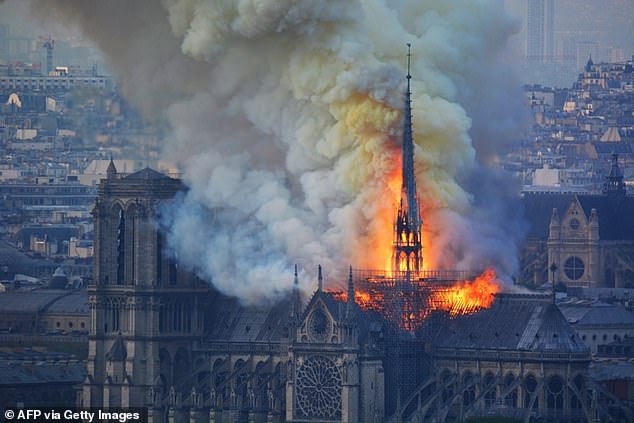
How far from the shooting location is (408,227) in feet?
481

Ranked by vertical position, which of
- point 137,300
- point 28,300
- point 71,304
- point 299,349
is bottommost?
point 299,349

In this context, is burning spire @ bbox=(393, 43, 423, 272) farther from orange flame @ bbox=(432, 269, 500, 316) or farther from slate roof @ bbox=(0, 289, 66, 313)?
slate roof @ bbox=(0, 289, 66, 313)

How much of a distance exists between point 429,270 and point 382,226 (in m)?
2.32

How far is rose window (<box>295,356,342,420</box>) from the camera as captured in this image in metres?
146

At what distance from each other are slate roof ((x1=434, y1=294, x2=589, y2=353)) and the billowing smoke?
7.76 ft

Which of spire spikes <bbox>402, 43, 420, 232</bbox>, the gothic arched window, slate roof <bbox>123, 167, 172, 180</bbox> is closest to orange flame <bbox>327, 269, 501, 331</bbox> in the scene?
spire spikes <bbox>402, 43, 420, 232</bbox>

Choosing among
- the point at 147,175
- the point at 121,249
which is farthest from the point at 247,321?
the point at 147,175

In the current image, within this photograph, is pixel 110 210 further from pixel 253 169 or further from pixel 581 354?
pixel 581 354

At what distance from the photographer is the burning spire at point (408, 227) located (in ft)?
481

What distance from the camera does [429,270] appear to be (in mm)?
147750

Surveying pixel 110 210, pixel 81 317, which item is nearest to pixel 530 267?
pixel 81 317

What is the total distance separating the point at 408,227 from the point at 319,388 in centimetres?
637

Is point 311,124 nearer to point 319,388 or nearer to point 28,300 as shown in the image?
A: point 319,388

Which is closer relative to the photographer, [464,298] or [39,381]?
[464,298]
